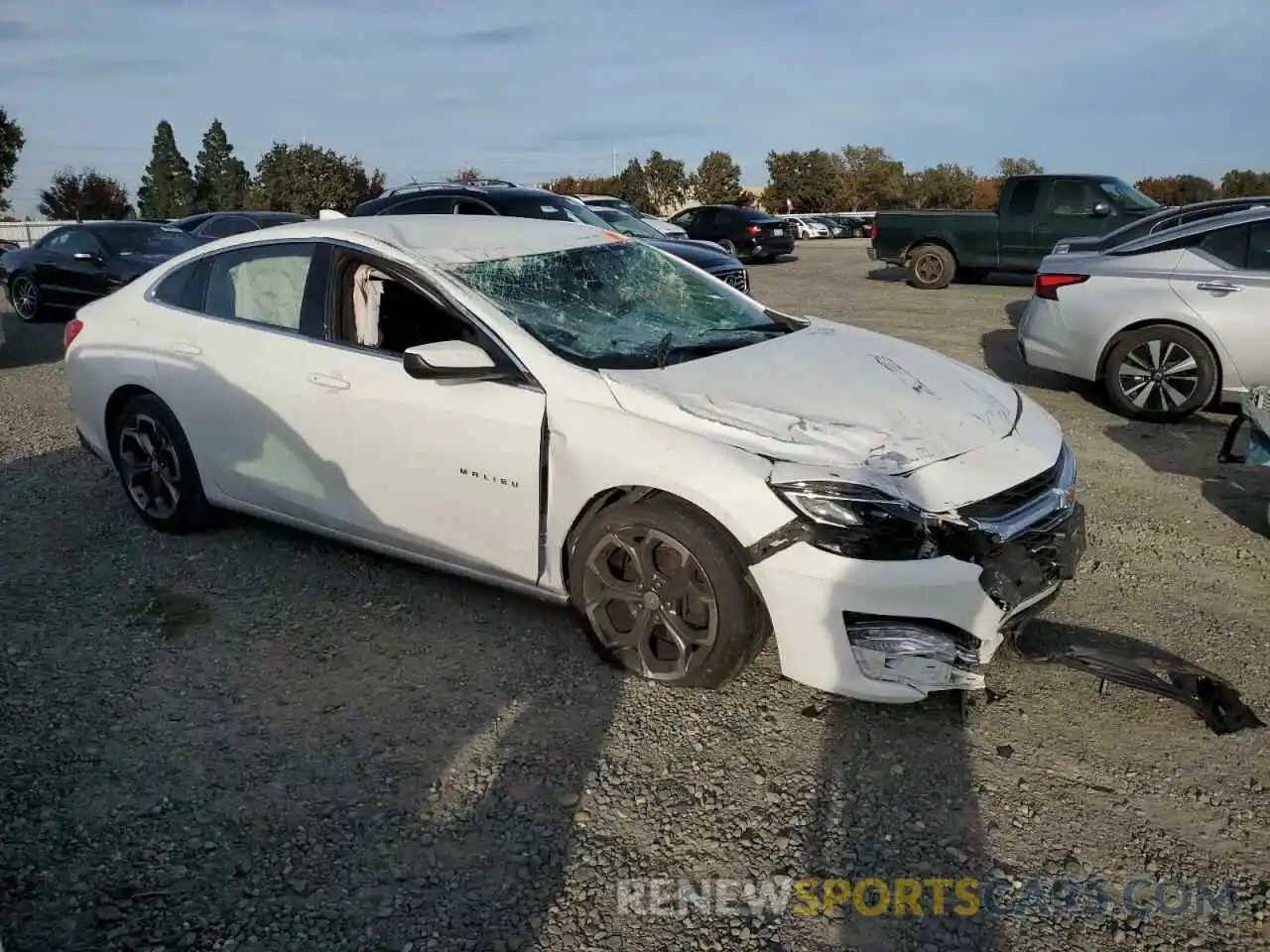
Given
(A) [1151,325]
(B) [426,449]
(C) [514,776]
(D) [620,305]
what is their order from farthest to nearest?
(A) [1151,325] → (D) [620,305] → (B) [426,449] → (C) [514,776]

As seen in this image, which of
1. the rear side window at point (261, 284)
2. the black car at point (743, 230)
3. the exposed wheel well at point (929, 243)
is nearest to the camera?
the rear side window at point (261, 284)

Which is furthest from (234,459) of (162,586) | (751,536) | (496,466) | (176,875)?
(751,536)

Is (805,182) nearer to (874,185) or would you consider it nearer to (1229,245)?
(874,185)

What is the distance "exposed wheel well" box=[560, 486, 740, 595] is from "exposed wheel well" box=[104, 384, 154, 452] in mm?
2522

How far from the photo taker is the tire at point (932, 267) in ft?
54.2

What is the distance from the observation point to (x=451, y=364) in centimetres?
363

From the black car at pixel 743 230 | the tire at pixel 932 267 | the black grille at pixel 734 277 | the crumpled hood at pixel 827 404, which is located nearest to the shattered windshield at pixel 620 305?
the crumpled hood at pixel 827 404

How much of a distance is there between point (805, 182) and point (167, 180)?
37757mm

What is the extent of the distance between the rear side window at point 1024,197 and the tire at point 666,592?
14.3 meters

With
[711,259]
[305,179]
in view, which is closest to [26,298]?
[711,259]

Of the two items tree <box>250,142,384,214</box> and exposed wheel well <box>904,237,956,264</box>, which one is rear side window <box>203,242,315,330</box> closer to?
exposed wheel well <box>904,237,956,264</box>

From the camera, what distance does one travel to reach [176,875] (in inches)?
105

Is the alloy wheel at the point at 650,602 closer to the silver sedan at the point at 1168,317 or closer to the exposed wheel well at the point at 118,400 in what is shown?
the exposed wheel well at the point at 118,400

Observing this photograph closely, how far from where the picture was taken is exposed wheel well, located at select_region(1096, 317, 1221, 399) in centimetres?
706
